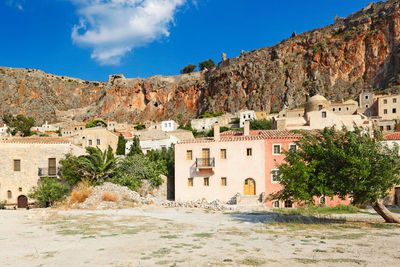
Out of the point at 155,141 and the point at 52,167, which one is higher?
the point at 155,141

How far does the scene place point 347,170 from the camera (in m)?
14.4

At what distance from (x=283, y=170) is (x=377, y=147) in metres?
4.51

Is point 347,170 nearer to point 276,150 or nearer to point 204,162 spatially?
point 276,150

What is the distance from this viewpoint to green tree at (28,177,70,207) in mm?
26125

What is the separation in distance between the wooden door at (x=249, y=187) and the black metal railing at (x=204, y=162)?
11.1 feet

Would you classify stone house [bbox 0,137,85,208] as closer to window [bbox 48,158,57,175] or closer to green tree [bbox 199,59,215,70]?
window [bbox 48,158,57,175]

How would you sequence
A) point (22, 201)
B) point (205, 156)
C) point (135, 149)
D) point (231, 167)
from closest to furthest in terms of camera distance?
point (231, 167) → point (22, 201) → point (205, 156) → point (135, 149)

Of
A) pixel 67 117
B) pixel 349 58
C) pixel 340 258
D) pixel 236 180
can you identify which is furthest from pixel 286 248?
pixel 67 117

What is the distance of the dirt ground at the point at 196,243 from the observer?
9.30 m

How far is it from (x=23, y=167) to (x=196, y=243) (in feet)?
78.1

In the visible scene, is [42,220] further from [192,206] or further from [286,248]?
[286,248]

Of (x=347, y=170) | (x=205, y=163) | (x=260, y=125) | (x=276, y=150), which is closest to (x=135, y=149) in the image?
(x=205, y=163)

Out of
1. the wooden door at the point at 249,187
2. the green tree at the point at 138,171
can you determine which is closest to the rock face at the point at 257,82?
the wooden door at the point at 249,187

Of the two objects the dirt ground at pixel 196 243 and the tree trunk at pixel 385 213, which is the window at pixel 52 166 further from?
the tree trunk at pixel 385 213
